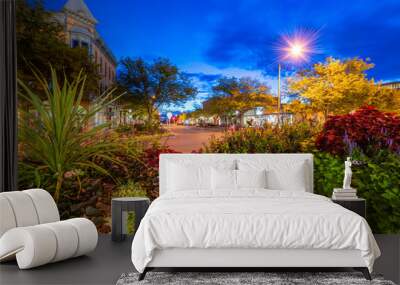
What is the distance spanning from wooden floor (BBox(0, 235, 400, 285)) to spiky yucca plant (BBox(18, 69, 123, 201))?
1.36 m

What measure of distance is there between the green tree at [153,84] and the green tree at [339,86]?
171cm

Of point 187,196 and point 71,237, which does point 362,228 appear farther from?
point 71,237

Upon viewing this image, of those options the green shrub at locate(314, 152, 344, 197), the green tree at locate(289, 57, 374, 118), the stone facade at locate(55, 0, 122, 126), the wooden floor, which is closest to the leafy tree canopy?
the green tree at locate(289, 57, 374, 118)

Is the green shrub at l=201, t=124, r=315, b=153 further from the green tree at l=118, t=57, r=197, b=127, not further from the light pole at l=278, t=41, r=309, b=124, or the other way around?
the green tree at l=118, t=57, r=197, b=127

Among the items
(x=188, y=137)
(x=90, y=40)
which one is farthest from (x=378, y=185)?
(x=90, y=40)

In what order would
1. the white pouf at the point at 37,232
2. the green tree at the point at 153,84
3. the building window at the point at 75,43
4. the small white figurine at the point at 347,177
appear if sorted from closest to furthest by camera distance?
the white pouf at the point at 37,232 → the small white figurine at the point at 347,177 → the building window at the point at 75,43 → the green tree at the point at 153,84

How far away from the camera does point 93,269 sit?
15.6ft

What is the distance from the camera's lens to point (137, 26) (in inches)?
297

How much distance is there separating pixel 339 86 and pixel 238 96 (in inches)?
54.4

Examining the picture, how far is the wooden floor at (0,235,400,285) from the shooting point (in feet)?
14.3

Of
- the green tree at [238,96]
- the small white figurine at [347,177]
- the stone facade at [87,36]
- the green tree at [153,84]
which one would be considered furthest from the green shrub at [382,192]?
the stone facade at [87,36]

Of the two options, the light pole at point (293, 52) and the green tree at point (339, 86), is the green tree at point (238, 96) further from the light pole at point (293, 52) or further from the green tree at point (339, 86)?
the green tree at point (339, 86)

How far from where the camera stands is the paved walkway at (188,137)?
751 centimetres

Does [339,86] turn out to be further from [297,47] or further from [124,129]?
[124,129]
